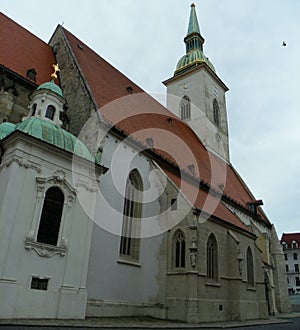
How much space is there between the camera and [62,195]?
10.7 m

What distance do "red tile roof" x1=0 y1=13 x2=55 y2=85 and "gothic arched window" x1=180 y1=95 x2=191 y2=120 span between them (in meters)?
13.9

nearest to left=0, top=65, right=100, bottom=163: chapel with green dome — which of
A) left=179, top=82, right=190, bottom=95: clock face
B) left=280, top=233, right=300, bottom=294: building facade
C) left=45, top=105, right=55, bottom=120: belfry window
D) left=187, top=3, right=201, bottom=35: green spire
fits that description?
left=45, top=105, right=55, bottom=120: belfry window

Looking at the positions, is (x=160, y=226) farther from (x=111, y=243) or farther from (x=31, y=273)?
(x=31, y=273)

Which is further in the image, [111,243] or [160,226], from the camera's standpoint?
[160,226]

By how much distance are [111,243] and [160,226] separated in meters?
2.68

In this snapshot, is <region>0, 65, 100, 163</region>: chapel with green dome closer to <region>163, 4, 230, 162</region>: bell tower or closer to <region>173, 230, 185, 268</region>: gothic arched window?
<region>173, 230, 185, 268</region>: gothic arched window

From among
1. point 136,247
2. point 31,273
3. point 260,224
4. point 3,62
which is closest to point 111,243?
point 136,247

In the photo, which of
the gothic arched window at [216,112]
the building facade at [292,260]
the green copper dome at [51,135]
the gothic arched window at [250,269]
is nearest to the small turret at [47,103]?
the green copper dome at [51,135]

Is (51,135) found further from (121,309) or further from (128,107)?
(128,107)

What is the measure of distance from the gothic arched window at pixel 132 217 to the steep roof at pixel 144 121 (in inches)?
80.4

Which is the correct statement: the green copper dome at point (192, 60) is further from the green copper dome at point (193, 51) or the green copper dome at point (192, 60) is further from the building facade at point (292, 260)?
the building facade at point (292, 260)

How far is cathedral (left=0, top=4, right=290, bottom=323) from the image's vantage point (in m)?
9.60

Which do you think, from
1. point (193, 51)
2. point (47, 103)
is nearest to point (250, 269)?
point (47, 103)

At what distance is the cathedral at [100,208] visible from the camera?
378 inches
